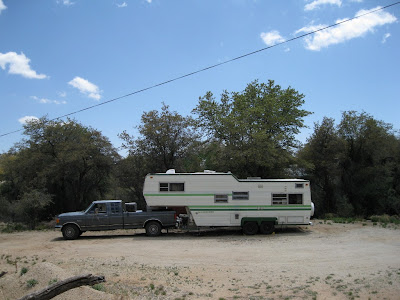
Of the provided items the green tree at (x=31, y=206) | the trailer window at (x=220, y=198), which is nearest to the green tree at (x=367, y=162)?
the trailer window at (x=220, y=198)

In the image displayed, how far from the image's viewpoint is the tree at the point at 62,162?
930 inches

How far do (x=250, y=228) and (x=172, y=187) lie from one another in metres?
4.49

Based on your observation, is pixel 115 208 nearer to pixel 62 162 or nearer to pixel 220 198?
pixel 220 198

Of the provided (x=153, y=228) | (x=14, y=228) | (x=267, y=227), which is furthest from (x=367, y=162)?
(x=14, y=228)

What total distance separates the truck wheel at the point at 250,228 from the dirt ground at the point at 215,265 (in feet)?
1.70

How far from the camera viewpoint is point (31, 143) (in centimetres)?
2473

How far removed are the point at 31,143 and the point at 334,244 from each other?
845 inches

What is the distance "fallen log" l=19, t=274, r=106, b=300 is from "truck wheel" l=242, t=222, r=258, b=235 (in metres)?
9.67

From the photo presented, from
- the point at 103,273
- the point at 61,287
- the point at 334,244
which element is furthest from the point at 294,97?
the point at 61,287

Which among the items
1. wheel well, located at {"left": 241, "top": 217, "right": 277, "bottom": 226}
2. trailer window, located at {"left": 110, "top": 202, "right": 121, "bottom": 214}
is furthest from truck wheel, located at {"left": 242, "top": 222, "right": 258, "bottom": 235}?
trailer window, located at {"left": 110, "top": 202, "right": 121, "bottom": 214}

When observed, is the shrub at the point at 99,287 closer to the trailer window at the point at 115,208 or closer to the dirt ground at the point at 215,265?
the dirt ground at the point at 215,265

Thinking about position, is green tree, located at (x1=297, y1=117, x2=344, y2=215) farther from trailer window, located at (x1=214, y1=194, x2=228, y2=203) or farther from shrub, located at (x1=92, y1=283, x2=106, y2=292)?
shrub, located at (x1=92, y1=283, x2=106, y2=292)

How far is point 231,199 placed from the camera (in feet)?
55.6

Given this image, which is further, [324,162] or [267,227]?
[324,162]
